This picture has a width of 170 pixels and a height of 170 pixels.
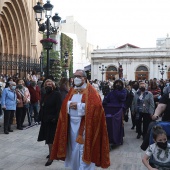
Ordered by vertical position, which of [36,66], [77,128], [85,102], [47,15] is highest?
[47,15]

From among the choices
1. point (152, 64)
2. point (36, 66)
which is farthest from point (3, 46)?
point (152, 64)

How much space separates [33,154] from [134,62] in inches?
2110

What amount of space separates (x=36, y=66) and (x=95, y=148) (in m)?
16.0

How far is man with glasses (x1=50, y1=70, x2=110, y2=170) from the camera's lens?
4.35m

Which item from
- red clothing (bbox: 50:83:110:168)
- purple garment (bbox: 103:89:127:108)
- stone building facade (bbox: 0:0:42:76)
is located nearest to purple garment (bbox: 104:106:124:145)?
purple garment (bbox: 103:89:127:108)

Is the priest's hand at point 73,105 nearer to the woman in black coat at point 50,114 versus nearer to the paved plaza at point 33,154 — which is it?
the woman in black coat at point 50,114

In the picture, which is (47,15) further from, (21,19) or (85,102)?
(21,19)

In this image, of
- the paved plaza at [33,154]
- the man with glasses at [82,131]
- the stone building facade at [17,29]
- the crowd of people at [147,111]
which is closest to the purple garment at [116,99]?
the crowd of people at [147,111]

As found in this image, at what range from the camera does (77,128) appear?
4551 millimetres

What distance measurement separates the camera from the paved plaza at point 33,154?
555 cm

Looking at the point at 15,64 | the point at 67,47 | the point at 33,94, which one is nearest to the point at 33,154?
the point at 33,94

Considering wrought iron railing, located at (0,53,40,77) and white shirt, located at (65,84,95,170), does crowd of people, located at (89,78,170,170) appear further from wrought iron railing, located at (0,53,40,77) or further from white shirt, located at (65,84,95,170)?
wrought iron railing, located at (0,53,40,77)

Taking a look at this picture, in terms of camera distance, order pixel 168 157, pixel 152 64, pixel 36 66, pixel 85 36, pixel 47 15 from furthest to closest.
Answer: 1. pixel 85 36
2. pixel 152 64
3. pixel 36 66
4. pixel 47 15
5. pixel 168 157

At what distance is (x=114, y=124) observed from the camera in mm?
7012
